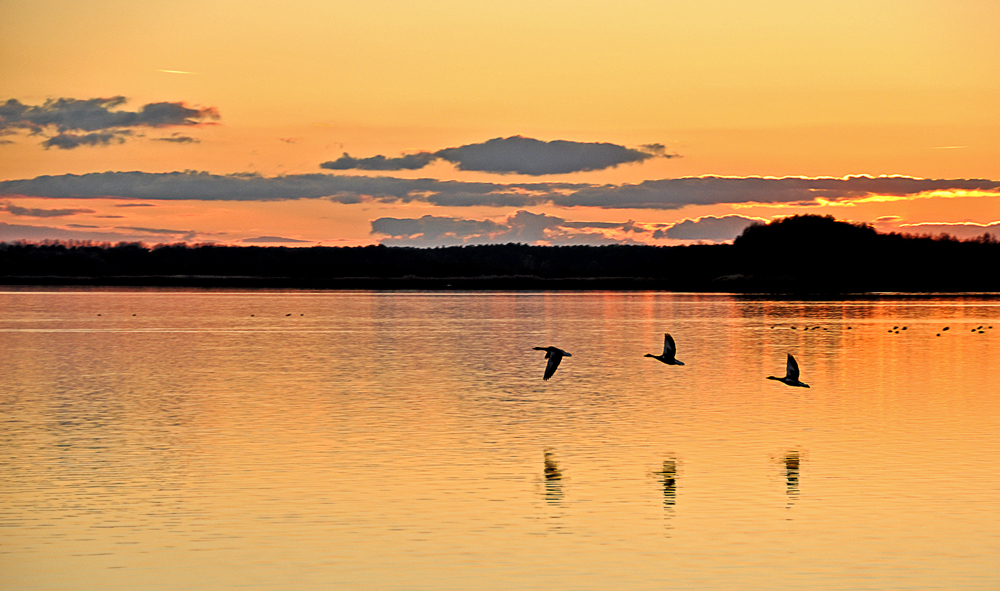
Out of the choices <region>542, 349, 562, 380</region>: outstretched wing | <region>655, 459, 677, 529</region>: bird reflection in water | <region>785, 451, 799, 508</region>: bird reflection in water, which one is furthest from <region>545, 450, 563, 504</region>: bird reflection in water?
<region>542, 349, 562, 380</region>: outstretched wing

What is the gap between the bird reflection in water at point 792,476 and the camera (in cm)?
2192

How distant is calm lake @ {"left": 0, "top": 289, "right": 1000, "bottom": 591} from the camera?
16.8 m

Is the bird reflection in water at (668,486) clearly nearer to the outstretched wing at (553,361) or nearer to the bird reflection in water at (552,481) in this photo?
the bird reflection in water at (552,481)

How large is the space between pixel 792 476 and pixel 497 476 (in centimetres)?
626

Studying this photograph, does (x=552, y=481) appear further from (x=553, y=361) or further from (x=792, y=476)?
(x=553, y=361)

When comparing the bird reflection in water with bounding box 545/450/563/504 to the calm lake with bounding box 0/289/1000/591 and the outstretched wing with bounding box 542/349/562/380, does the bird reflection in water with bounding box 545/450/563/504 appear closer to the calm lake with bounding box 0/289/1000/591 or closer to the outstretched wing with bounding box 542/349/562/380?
→ the calm lake with bounding box 0/289/1000/591

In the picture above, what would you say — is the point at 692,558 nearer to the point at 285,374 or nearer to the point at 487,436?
the point at 487,436

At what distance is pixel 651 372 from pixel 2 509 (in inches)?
1281

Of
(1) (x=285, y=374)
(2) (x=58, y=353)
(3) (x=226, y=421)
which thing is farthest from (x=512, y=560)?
(2) (x=58, y=353)

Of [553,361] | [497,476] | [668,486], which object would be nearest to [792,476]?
[668,486]

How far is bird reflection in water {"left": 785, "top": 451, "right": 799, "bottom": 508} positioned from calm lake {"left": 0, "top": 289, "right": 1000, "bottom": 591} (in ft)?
0.29

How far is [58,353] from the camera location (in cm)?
6012

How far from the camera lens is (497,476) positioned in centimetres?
2389

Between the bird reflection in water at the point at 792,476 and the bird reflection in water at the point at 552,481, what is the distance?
4.41 meters
